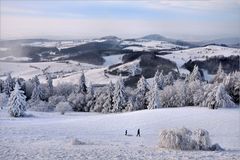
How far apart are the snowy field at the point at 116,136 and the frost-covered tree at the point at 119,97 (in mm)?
21207

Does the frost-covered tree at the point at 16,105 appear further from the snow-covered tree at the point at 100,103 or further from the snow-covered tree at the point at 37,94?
the snow-covered tree at the point at 37,94

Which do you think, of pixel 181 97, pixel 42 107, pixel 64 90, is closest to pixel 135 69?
pixel 64 90

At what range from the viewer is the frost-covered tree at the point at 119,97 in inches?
3216

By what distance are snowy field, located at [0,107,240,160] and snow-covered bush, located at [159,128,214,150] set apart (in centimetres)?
97

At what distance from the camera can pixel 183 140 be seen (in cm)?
3400

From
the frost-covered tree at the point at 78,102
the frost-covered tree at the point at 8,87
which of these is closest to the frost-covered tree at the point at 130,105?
the frost-covered tree at the point at 78,102

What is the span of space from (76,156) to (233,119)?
32119mm

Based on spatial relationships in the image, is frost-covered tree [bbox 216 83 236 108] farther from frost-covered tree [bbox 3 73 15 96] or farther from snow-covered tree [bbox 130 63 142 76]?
snow-covered tree [bbox 130 63 142 76]

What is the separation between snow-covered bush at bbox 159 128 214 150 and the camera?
33.7m

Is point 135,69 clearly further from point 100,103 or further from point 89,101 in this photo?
point 100,103

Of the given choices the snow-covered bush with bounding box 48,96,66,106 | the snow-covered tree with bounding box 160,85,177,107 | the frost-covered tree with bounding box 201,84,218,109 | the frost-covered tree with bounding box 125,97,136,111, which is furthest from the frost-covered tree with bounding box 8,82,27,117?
the snow-covered bush with bounding box 48,96,66,106

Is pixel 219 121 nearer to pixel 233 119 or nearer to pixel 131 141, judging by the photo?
pixel 233 119

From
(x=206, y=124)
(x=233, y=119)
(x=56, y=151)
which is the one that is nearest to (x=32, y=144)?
(x=56, y=151)

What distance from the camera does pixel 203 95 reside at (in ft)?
230
